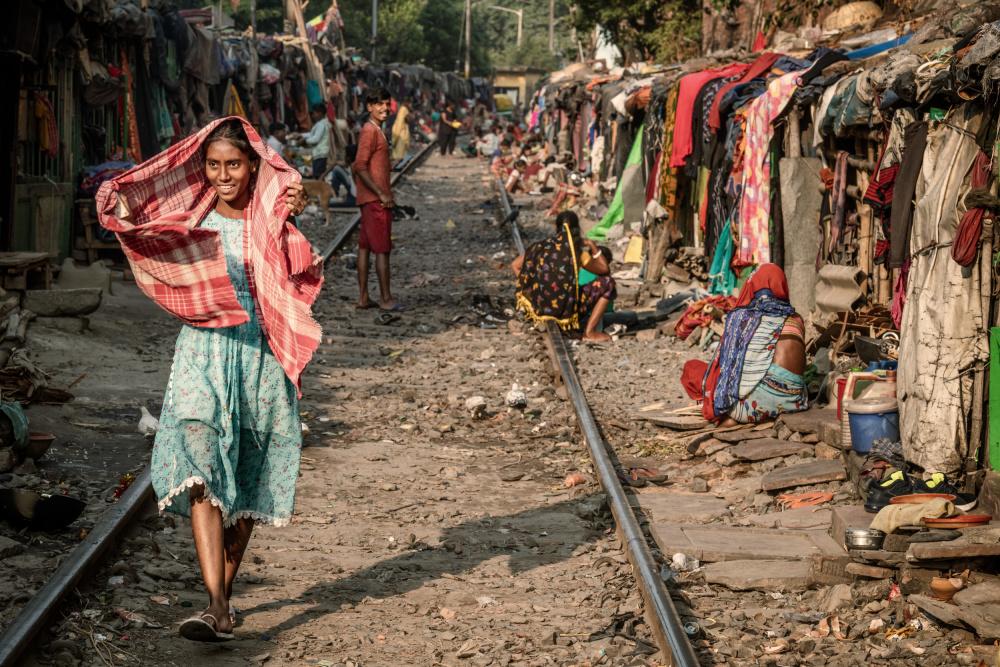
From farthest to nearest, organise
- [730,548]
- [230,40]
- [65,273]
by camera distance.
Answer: [230,40] < [65,273] < [730,548]

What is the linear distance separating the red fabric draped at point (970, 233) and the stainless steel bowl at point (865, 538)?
4.92ft

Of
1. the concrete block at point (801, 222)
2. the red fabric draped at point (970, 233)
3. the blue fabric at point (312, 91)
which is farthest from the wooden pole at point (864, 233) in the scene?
the blue fabric at point (312, 91)

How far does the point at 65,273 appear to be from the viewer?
1116 centimetres

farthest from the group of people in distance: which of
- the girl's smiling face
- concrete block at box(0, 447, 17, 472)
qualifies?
concrete block at box(0, 447, 17, 472)

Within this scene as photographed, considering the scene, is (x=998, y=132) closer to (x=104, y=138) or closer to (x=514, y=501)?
(x=514, y=501)

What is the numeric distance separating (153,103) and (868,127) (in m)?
11.9

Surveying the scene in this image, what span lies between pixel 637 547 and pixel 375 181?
6.58 metres

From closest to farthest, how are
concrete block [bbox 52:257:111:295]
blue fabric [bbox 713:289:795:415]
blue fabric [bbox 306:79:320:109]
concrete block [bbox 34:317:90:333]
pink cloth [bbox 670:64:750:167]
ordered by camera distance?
blue fabric [bbox 713:289:795:415] → concrete block [bbox 34:317:90:333] → concrete block [bbox 52:257:111:295] → pink cloth [bbox 670:64:750:167] → blue fabric [bbox 306:79:320:109]

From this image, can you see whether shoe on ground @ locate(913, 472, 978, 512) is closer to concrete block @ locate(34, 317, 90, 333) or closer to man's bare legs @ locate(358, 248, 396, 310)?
man's bare legs @ locate(358, 248, 396, 310)

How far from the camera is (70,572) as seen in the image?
4.35 meters

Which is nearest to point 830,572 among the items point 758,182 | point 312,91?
point 758,182

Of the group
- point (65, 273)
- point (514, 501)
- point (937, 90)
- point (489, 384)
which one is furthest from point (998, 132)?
point (65, 273)

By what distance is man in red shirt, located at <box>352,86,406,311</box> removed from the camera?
1055 centimetres

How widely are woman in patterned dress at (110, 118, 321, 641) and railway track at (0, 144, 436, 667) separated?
20.4 inches
